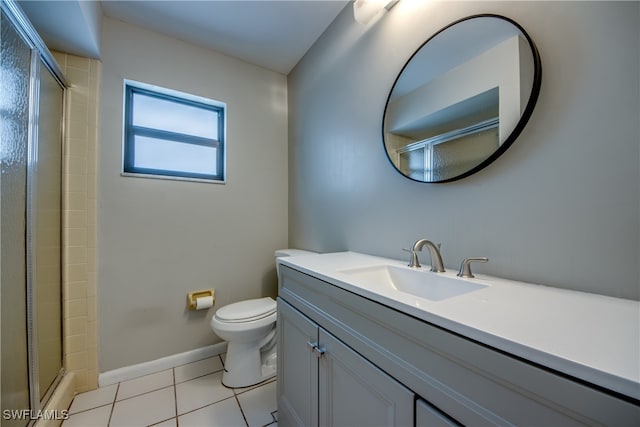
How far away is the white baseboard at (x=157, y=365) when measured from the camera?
160cm

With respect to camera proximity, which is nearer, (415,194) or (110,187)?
(415,194)

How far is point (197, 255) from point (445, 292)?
1.73 meters

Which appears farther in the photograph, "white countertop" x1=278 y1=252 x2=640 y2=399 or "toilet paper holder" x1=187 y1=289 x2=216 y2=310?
"toilet paper holder" x1=187 y1=289 x2=216 y2=310

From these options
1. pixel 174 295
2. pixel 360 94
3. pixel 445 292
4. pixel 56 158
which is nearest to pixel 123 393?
pixel 174 295

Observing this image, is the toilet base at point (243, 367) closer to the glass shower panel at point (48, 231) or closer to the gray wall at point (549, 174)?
the glass shower panel at point (48, 231)

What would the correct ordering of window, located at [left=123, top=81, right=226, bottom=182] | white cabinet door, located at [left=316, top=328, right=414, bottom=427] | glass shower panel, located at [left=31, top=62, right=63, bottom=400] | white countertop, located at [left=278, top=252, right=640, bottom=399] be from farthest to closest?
1. window, located at [left=123, top=81, right=226, bottom=182]
2. glass shower panel, located at [left=31, top=62, right=63, bottom=400]
3. white cabinet door, located at [left=316, top=328, right=414, bottom=427]
4. white countertop, located at [left=278, top=252, right=640, bottom=399]

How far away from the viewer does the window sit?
1771 mm

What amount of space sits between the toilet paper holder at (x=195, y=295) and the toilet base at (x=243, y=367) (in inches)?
17.9

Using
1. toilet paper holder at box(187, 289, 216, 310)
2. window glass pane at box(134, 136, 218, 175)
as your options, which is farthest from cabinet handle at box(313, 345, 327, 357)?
window glass pane at box(134, 136, 218, 175)

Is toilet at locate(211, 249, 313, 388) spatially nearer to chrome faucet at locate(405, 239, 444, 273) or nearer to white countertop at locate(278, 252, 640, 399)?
white countertop at locate(278, 252, 640, 399)

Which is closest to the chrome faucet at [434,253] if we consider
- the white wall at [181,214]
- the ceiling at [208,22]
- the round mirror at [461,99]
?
the round mirror at [461,99]

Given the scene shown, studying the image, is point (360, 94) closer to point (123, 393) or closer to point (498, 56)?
point (498, 56)

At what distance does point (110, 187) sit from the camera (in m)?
1.63

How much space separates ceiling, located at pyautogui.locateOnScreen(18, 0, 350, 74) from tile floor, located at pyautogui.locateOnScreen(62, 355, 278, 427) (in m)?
2.08
